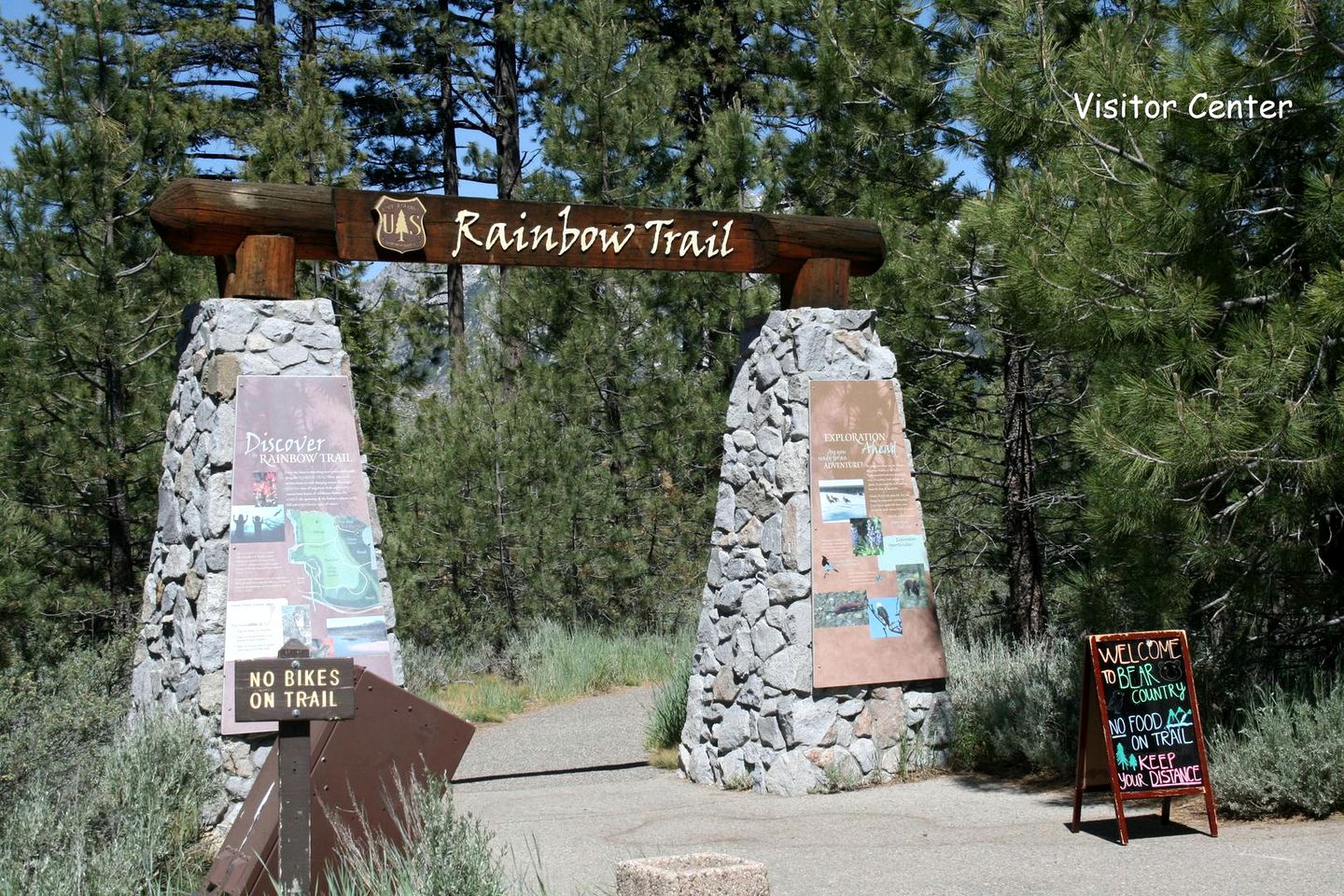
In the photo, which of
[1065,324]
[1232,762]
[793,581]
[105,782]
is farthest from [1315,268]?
[105,782]

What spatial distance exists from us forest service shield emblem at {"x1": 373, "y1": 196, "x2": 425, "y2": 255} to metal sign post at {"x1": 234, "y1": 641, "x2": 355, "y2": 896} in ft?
11.5

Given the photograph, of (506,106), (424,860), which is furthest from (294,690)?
(506,106)

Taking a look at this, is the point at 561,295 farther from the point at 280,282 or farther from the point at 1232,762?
the point at 1232,762

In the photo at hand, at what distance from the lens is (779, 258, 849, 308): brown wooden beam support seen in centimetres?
895

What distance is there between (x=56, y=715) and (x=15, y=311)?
4.69 metres

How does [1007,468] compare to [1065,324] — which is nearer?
[1065,324]

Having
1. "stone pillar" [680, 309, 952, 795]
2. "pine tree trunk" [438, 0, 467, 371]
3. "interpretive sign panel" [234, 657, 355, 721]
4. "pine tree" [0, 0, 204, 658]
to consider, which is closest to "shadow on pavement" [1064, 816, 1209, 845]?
"stone pillar" [680, 309, 952, 795]

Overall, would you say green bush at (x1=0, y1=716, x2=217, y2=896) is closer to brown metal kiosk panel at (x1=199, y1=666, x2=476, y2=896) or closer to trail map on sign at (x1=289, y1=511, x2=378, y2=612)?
brown metal kiosk panel at (x1=199, y1=666, x2=476, y2=896)

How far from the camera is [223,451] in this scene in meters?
7.74

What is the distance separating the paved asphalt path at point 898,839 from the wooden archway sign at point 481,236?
328cm

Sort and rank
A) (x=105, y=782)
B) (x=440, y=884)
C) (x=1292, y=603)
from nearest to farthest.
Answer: (x=440, y=884), (x=105, y=782), (x=1292, y=603)

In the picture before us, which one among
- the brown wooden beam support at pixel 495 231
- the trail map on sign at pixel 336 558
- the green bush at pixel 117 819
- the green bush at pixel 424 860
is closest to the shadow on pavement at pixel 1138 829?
the green bush at pixel 424 860

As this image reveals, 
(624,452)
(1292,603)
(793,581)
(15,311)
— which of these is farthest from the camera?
(624,452)

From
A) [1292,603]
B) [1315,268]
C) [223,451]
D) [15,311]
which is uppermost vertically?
[15,311]
